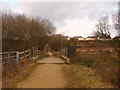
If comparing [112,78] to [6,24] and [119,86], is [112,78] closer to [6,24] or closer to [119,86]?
[119,86]

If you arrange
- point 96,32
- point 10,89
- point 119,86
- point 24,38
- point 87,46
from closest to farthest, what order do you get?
point 10,89
point 119,86
point 24,38
point 96,32
point 87,46

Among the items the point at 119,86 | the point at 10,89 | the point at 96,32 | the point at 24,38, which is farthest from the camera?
the point at 96,32

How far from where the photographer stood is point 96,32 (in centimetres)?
2503

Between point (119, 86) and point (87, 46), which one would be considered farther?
point (87, 46)

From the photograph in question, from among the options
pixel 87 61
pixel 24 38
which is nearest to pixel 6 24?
pixel 24 38

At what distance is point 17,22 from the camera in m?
18.2

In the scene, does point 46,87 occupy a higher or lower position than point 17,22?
lower

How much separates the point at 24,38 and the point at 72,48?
20.7 feet

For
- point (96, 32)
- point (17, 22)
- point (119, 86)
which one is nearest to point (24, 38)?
point (17, 22)

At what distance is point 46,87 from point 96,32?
19.0 metres

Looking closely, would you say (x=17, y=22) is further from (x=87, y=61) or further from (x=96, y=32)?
(x=96, y=32)

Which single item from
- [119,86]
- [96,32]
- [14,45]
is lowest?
[119,86]

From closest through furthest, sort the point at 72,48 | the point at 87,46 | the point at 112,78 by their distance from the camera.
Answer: the point at 112,78
the point at 72,48
the point at 87,46

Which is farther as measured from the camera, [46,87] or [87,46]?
[87,46]
